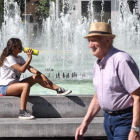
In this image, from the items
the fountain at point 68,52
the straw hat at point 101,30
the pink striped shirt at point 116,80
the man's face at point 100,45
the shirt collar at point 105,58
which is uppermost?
the straw hat at point 101,30

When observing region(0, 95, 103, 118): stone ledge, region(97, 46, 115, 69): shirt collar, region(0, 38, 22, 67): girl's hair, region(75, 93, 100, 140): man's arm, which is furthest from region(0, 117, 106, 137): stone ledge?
region(97, 46, 115, 69): shirt collar

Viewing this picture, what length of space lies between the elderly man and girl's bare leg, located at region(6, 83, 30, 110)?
208 cm

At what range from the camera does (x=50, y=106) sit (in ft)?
16.5

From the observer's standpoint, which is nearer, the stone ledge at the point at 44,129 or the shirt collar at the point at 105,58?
the shirt collar at the point at 105,58

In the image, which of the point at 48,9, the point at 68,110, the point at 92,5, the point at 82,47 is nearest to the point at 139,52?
the point at 82,47

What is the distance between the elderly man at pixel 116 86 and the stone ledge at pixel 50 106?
2156 mm

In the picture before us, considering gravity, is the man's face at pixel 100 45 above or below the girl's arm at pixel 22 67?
above

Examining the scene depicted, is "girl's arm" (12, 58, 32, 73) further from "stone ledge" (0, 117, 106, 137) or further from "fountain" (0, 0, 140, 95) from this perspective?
"fountain" (0, 0, 140, 95)

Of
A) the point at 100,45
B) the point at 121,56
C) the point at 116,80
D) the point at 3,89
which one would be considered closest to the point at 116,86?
the point at 116,80

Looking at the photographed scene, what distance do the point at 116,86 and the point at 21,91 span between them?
93.6 inches

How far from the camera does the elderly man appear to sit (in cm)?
266

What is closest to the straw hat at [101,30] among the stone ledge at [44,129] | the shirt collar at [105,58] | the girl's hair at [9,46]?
the shirt collar at [105,58]

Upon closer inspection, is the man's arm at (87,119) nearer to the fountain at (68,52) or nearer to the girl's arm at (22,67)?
the girl's arm at (22,67)

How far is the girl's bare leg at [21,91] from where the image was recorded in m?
4.81
